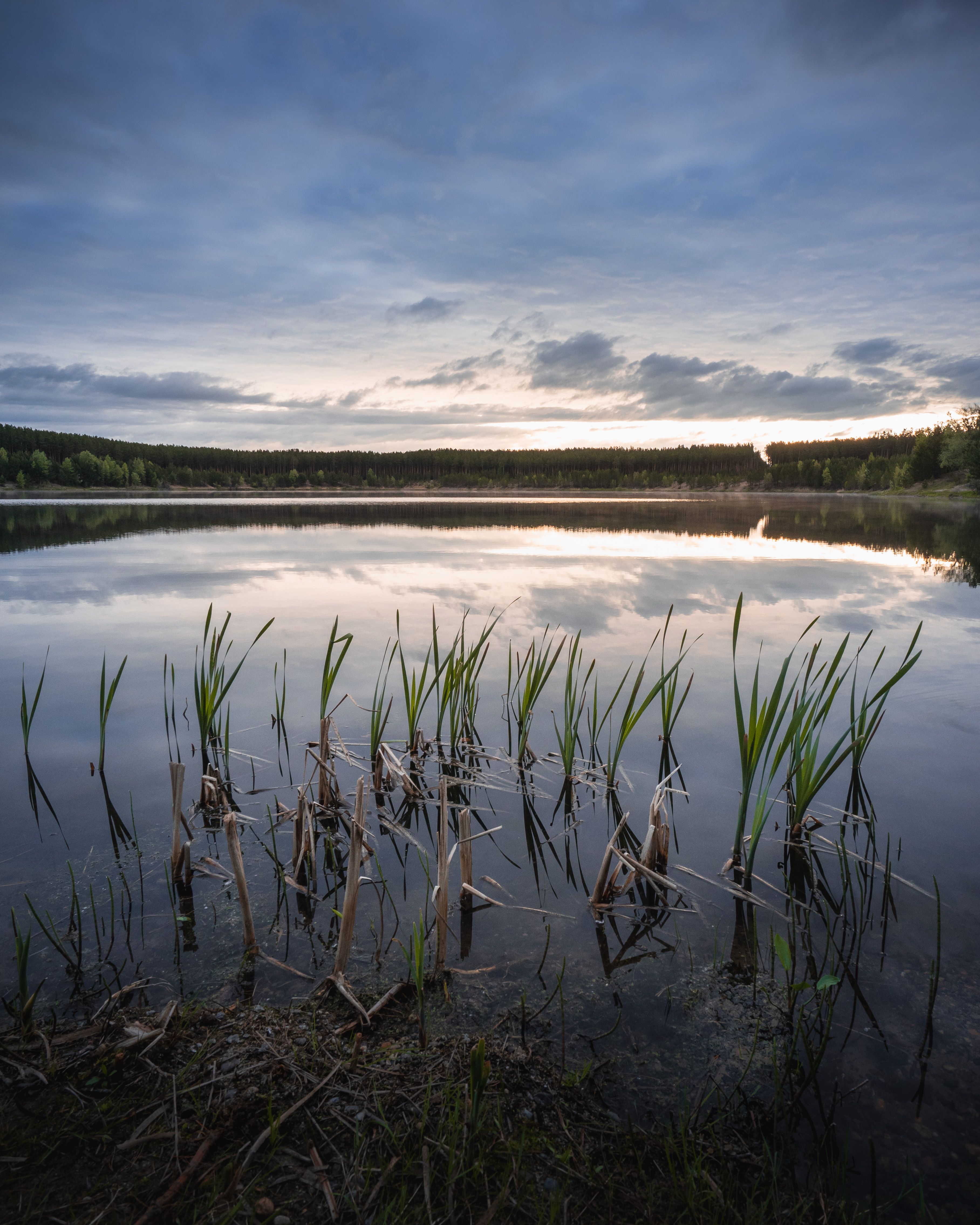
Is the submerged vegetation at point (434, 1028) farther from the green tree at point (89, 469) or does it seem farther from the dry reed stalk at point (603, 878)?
the green tree at point (89, 469)

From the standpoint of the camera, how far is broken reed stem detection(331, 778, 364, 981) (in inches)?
105

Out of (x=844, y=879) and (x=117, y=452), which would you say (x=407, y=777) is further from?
(x=117, y=452)

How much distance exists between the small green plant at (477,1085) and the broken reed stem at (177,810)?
2.09 meters

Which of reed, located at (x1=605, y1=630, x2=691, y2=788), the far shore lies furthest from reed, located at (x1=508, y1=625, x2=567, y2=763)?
the far shore

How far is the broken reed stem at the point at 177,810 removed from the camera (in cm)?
342

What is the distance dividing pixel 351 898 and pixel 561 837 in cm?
184

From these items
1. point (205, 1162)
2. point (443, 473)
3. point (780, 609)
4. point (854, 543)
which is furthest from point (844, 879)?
point (443, 473)

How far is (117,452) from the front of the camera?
381ft

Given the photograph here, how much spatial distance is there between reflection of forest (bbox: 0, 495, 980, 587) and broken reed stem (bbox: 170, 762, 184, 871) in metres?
15.6

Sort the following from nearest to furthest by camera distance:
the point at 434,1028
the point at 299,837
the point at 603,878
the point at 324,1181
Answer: the point at 324,1181, the point at 434,1028, the point at 603,878, the point at 299,837

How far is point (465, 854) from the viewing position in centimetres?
338

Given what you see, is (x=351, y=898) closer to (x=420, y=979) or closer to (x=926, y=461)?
(x=420, y=979)

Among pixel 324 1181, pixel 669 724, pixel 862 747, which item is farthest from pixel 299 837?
pixel 862 747

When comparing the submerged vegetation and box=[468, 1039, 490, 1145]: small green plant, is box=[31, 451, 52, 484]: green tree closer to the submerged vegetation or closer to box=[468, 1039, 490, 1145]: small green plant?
the submerged vegetation
